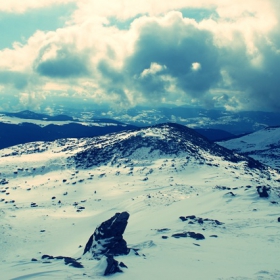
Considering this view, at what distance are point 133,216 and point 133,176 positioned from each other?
1305 inches

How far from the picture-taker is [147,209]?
66438 mm

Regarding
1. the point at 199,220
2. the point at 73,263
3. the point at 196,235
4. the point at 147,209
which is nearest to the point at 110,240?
the point at 73,263

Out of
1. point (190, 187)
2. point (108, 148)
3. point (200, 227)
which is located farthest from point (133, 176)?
point (200, 227)

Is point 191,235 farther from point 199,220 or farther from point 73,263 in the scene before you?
point 73,263

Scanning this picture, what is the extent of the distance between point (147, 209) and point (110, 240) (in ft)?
98.5

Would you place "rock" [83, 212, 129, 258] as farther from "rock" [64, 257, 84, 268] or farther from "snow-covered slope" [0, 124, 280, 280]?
"rock" [64, 257, 84, 268]

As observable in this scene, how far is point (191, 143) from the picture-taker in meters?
128

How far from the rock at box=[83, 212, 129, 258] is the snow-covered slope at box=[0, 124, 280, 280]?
1632 millimetres

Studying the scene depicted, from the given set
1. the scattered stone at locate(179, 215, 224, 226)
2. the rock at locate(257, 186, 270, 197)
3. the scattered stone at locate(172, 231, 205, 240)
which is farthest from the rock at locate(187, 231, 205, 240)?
the rock at locate(257, 186, 270, 197)

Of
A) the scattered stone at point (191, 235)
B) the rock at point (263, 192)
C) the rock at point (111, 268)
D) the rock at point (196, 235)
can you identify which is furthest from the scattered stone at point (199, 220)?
the rock at point (111, 268)

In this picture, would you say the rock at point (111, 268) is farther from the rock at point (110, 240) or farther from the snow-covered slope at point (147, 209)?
the rock at point (110, 240)

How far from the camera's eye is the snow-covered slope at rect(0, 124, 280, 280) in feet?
106

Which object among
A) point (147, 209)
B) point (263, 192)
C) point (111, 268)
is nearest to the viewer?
point (111, 268)

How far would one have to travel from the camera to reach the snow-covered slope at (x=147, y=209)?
32.2m
